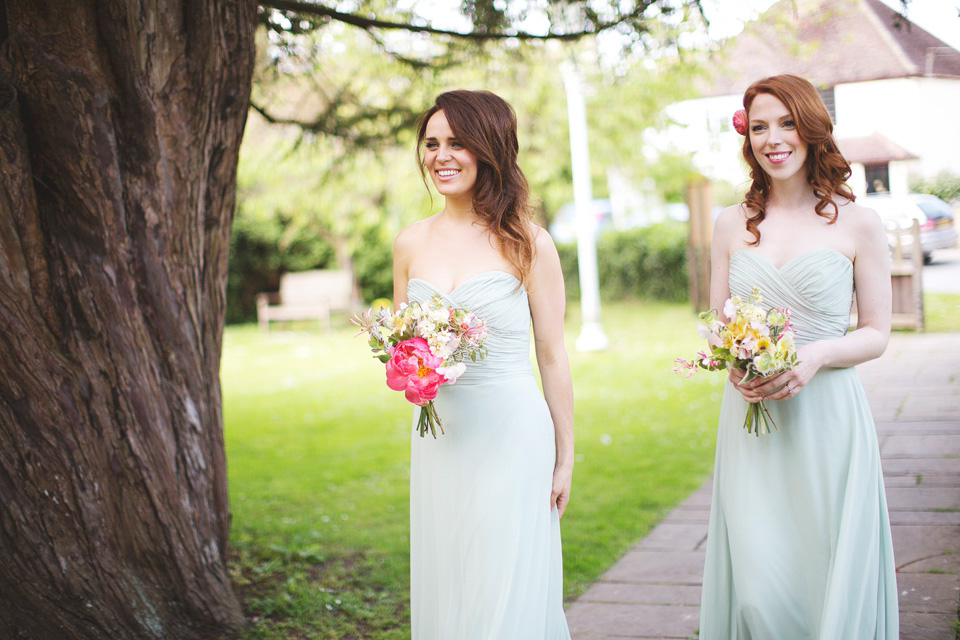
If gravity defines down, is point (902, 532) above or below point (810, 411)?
below

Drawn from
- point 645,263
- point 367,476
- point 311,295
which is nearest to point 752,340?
point 367,476

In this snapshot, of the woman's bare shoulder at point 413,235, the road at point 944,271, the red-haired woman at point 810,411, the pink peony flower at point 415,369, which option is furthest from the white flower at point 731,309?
the road at point 944,271

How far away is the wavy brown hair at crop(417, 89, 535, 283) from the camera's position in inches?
121

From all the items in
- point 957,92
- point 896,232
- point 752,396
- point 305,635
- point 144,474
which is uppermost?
point 957,92

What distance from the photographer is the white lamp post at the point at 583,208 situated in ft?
44.1

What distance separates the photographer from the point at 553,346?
10.3 ft

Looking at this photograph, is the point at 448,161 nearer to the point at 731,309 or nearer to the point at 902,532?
the point at 731,309

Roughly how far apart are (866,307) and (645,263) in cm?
1678

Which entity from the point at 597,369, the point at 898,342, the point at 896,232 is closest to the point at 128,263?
the point at 896,232

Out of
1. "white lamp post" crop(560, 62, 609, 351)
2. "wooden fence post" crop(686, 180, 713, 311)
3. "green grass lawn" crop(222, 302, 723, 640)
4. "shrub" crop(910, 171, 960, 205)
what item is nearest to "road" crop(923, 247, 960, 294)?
"shrub" crop(910, 171, 960, 205)

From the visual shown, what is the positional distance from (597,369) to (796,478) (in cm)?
932

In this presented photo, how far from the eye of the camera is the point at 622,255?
1998 cm

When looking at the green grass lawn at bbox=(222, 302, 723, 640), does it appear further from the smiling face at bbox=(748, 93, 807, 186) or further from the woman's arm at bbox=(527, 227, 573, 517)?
the smiling face at bbox=(748, 93, 807, 186)

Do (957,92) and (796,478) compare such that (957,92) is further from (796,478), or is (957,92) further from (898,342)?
(796,478)
